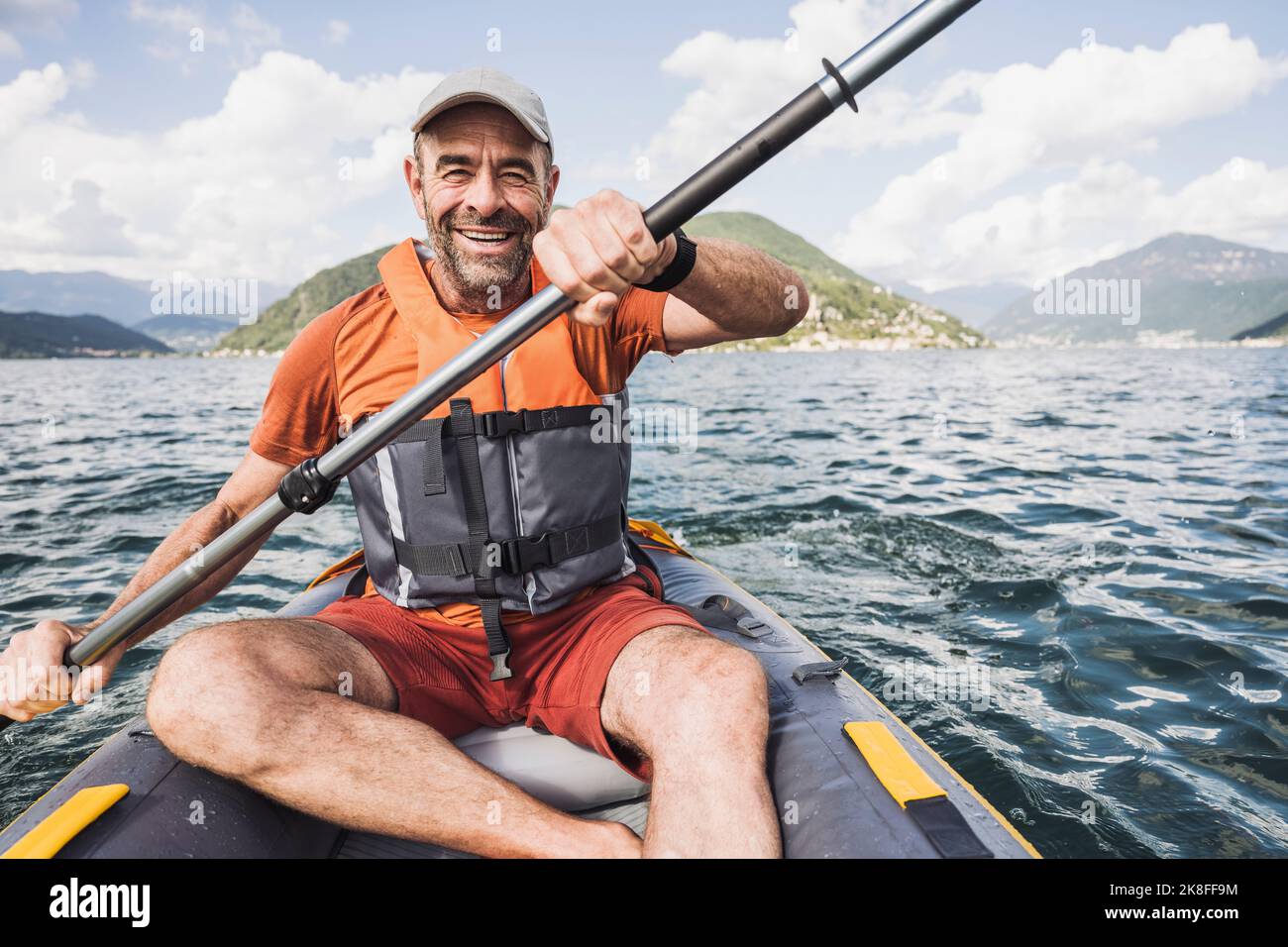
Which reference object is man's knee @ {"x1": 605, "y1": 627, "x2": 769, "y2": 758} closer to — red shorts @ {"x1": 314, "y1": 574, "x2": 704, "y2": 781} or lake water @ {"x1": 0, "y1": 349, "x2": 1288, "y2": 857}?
red shorts @ {"x1": 314, "y1": 574, "x2": 704, "y2": 781}

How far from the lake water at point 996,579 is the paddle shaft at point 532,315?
5.60 ft

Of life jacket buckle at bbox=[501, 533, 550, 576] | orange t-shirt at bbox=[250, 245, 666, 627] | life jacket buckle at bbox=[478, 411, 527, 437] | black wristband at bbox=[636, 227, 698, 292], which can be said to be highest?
black wristband at bbox=[636, 227, 698, 292]

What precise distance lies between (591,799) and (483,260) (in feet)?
6.55

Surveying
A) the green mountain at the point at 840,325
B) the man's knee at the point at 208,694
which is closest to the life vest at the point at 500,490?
the man's knee at the point at 208,694

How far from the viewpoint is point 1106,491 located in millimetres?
8758

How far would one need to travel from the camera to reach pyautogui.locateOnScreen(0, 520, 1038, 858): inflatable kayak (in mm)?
1998

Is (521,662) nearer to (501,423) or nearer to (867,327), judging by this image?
(501,423)

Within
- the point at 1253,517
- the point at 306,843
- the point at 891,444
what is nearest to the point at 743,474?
the point at 891,444

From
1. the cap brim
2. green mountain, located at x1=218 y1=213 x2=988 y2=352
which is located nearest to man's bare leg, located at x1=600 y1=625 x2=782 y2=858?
the cap brim

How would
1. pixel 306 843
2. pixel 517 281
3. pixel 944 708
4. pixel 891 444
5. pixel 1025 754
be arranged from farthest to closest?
pixel 891 444
pixel 944 708
pixel 1025 754
pixel 517 281
pixel 306 843

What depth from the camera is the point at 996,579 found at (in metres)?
5.82

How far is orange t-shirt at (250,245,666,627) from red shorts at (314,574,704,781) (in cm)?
78
